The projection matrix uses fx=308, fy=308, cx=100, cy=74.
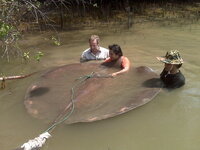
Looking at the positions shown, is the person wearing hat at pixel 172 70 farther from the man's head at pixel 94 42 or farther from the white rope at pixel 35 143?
the white rope at pixel 35 143

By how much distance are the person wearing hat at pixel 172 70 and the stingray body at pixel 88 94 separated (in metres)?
0.31

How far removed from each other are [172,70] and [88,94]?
177 centimetres

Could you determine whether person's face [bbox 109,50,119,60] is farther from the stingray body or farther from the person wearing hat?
the person wearing hat

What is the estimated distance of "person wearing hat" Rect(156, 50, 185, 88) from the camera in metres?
5.76

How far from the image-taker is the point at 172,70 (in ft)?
19.2

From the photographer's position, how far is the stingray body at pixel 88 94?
4.75 m

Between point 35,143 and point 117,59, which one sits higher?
point 117,59

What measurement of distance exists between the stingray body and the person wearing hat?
305 millimetres

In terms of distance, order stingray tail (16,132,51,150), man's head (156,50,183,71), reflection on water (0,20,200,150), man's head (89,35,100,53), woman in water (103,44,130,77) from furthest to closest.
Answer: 1. man's head (89,35,100,53)
2. woman in water (103,44,130,77)
3. man's head (156,50,183,71)
4. reflection on water (0,20,200,150)
5. stingray tail (16,132,51,150)

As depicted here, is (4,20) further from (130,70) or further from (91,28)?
(91,28)

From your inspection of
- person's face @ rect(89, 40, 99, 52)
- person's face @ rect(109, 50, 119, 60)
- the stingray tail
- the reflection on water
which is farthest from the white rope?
person's face @ rect(89, 40, 99, 52)

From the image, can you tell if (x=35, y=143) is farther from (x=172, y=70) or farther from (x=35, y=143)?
(x=172, y=70)

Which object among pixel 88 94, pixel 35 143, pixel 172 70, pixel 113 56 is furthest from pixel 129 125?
pixel 113 56

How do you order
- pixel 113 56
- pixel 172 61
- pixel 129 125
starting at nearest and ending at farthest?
pixel 129 125 < pixel 172 61 < pixel 113 56
